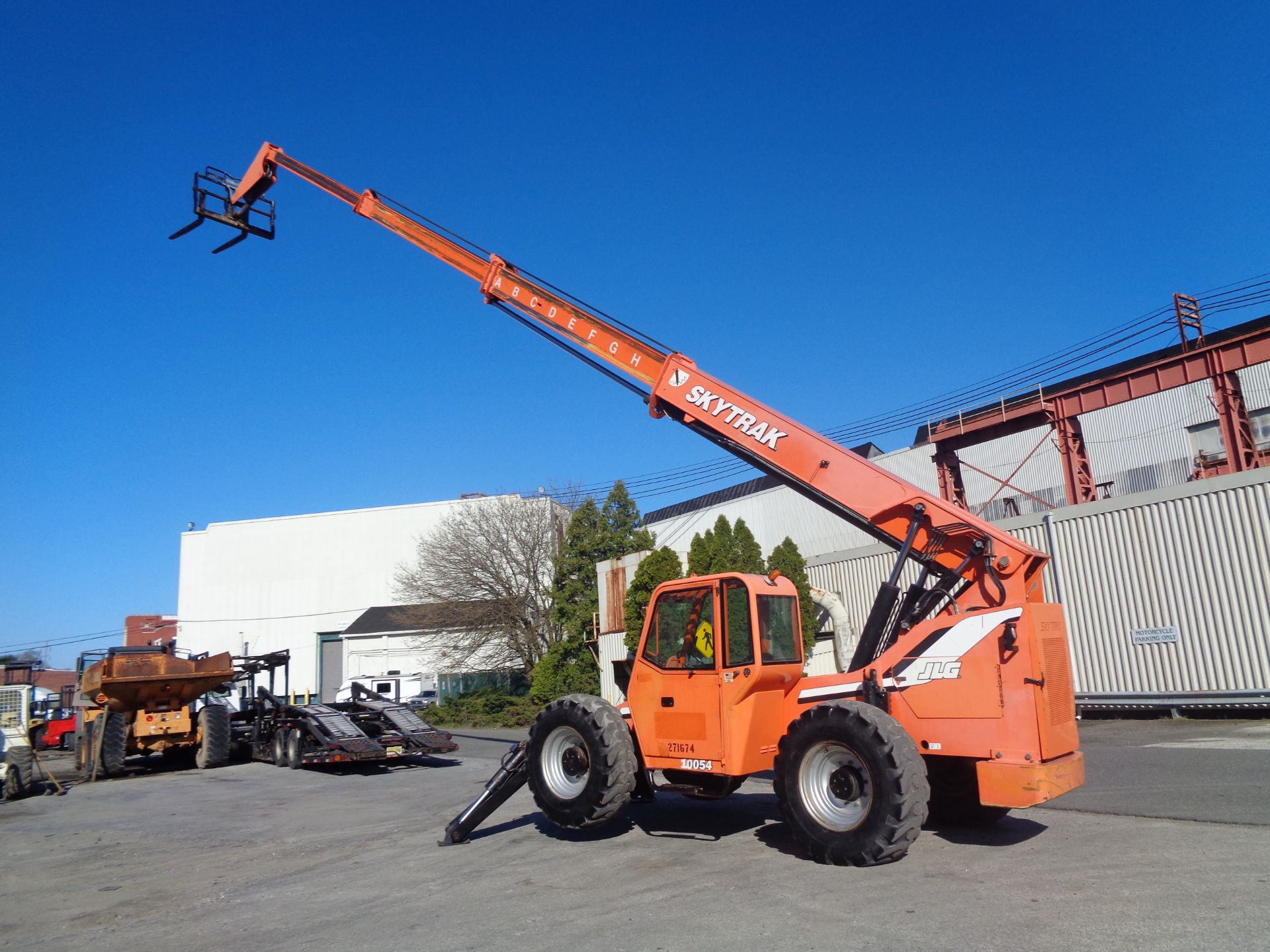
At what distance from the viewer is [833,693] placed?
27.0ft

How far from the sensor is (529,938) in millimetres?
5891

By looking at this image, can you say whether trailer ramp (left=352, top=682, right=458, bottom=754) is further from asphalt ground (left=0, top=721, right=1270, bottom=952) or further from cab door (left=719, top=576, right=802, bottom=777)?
cab door (left=719, top=576, right=802, bottom=777)

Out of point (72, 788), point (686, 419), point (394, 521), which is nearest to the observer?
point (686, 419)

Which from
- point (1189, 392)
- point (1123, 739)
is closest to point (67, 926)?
point (1123, 739)

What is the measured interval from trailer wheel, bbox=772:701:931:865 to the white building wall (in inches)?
1951

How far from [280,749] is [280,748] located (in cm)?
1

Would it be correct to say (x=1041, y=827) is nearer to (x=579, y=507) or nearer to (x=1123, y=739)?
(x=1123, y=739)

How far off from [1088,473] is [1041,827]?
18.8 meters

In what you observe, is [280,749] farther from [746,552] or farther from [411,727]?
[746,552]

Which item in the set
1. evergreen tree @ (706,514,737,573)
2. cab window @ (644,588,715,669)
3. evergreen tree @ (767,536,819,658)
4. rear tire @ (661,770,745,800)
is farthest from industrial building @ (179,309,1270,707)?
cab window @ (644,588,715,669)

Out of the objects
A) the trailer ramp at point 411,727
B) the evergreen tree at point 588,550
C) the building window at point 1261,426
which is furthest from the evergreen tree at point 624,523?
the building window at point 1261,426

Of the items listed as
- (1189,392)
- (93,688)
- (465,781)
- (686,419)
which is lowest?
(465,781)

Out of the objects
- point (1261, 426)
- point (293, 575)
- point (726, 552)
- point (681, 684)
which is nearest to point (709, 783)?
point (681, 684)

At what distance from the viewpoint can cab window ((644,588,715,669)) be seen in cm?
862
